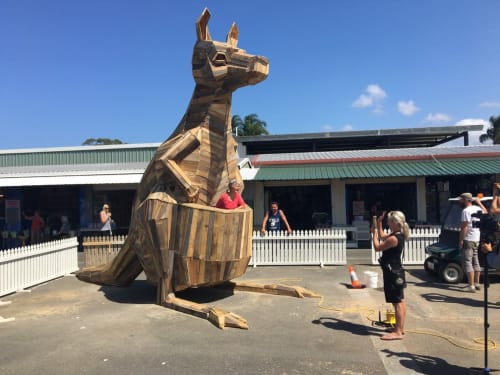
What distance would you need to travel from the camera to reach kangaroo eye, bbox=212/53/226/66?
5992 millimetres

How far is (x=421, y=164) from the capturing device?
1453 centimetres

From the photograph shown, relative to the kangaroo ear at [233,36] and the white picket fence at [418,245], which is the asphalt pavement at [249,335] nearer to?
the white picket fence at [418,245]

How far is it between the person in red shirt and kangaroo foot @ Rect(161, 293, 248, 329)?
1.56 m

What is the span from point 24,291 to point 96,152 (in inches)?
406

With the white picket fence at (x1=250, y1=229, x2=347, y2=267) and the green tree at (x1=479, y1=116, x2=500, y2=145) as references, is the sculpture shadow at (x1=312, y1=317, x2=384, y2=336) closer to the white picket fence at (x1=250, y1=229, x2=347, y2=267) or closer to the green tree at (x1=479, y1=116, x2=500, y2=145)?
the white picket fence at (x1=250, y1=229, x2=347, y2=267)

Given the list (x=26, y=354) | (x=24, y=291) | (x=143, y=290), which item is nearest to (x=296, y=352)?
(x=26, y=354)

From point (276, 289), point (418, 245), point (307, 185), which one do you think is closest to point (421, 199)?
point (307, 185)

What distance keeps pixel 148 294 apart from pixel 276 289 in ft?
7.94

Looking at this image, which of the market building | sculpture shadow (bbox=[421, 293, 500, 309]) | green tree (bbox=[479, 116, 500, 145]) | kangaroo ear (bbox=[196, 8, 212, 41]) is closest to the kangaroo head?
kangaroo ear (bbox=[196, 8, 212, 41])

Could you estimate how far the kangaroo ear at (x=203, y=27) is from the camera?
6.10m

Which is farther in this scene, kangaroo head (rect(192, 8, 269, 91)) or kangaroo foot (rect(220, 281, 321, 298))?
kangaroo foot (rect(220, 281, 321, 298))

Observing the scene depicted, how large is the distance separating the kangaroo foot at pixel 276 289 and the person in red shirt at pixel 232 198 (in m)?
→ 1.70

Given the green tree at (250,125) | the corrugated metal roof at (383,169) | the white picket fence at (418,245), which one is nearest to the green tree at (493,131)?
the green tree at (250,125)

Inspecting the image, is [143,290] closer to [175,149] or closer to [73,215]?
[175,149]
